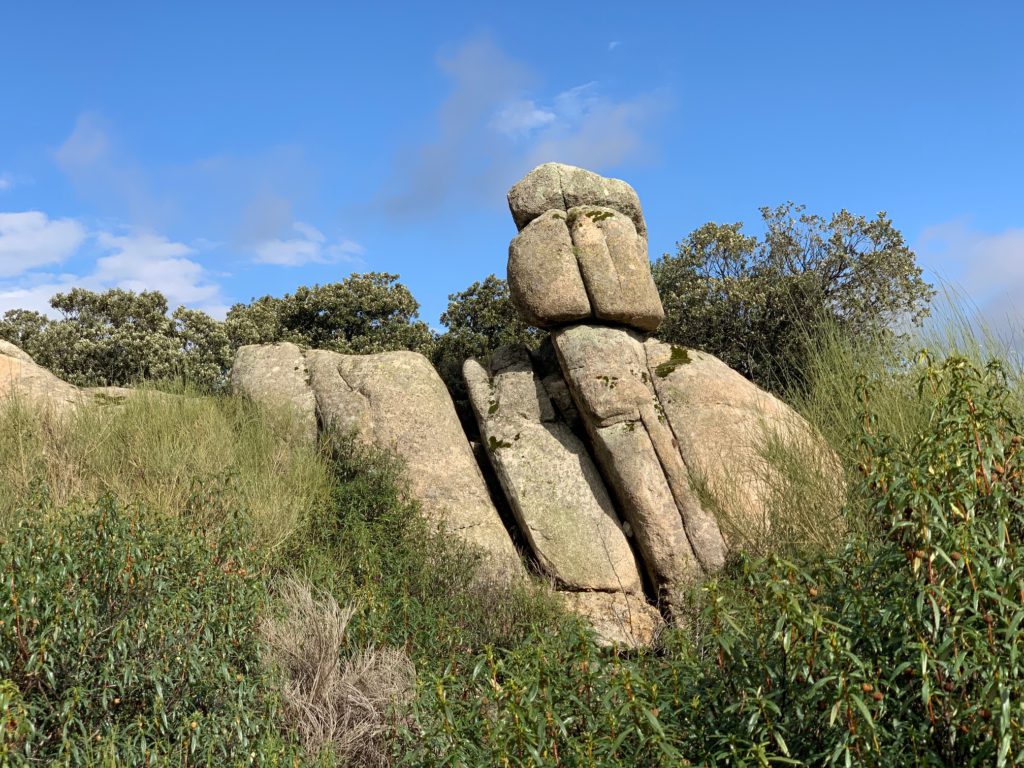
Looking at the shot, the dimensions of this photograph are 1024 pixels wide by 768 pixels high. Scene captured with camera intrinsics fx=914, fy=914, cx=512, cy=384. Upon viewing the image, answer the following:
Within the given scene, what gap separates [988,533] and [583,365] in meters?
8.19

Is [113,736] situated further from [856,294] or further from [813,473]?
[856,294]

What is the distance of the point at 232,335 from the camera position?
21.9 meters

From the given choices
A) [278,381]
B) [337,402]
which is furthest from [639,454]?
[278,381]

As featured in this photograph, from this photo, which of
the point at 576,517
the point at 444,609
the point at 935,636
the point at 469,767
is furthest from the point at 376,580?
the point at 935,636

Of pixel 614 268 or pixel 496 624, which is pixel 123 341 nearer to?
pixel 614 268

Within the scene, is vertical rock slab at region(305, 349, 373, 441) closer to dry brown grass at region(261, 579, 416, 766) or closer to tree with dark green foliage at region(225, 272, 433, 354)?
dry brown grass at region(261, 579, 416, 766)

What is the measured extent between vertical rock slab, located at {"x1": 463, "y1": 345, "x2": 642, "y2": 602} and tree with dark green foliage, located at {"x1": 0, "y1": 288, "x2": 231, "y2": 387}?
7.92 meters

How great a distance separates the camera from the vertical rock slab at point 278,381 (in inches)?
486

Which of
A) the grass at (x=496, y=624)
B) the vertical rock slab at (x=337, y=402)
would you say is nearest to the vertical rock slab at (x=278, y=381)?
the vertical rock slab at (x=337, y=402)

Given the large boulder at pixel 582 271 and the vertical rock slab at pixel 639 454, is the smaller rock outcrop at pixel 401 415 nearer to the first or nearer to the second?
the vertical rock slab at pixel 639 454

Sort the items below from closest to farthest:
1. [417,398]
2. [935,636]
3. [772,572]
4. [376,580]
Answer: [935,636] < [772,572] < [376,580] < [417,398]

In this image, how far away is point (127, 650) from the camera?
5.53m

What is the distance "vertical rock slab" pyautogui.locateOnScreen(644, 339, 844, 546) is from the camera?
10445 millimetres

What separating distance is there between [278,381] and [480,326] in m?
6.44
